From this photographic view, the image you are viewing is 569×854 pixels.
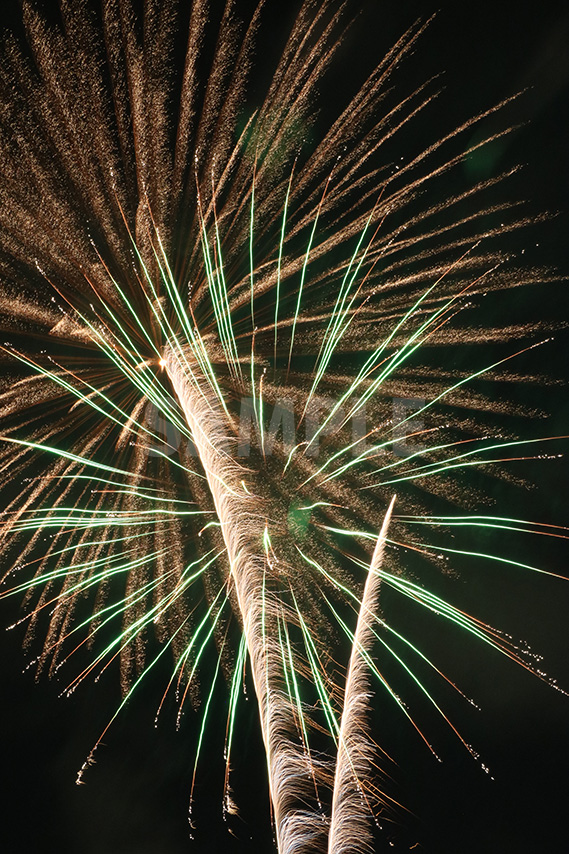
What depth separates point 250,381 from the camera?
1.78m

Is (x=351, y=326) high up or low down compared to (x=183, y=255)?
down

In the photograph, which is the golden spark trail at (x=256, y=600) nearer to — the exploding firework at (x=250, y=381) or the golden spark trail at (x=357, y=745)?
the exploding firework at (x=250, y=381)

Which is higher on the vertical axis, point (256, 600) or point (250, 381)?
point (250, 381)

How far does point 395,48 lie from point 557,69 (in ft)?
1.90

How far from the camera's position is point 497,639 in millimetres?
1879

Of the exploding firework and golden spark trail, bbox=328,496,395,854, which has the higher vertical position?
the exploding firework

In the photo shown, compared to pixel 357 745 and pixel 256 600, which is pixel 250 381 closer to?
pixel 256 600

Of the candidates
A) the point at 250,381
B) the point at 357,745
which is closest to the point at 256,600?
the point at 357,745

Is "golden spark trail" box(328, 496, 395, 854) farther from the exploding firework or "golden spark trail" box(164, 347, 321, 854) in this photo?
"golden spark trail" box(164, 347, 321, 854)

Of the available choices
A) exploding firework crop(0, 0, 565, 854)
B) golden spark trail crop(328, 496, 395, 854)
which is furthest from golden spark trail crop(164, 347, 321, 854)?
golden spark trail crop(328, 496, 395, 854)

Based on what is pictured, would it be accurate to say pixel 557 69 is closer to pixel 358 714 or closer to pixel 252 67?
pixel 252 67

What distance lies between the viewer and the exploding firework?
5.14 ft

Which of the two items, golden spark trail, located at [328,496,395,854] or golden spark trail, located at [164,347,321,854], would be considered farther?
golden spark trail, located at [164,347,321,854]

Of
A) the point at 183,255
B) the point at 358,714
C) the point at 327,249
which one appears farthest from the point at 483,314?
the point at 358,714
